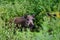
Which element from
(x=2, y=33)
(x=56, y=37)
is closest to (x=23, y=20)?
(x=2, y=33)

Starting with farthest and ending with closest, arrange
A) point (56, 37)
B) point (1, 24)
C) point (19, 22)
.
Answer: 1. point (19, 22)
2. point (1, 24)
3. point (56, 37)

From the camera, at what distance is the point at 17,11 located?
7.16 m

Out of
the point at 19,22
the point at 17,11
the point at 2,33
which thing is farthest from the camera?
the point at 17,11

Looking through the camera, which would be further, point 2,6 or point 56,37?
point 2,6

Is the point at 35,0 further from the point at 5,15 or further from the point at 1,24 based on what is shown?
the point at 1,24

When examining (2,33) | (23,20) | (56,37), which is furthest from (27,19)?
(56,37)

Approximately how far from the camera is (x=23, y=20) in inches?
267

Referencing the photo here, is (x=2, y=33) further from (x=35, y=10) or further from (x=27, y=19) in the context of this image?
(x=35, y=10)

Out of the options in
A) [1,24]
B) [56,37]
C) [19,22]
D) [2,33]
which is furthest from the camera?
[19,22]

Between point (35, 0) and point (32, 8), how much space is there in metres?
0.31

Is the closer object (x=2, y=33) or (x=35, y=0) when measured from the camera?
(x=2, y=33)

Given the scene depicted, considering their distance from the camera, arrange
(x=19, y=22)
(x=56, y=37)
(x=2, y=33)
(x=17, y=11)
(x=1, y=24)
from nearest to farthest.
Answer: (x=56, y=37) → (x=2, y=33) → (x=1, y=24) → (x=19, y=22) → (x=17, y=11)

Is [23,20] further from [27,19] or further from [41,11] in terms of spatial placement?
[41,11]

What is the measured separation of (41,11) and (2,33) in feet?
5.81
